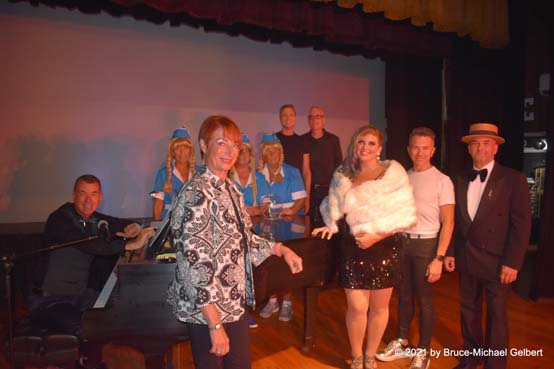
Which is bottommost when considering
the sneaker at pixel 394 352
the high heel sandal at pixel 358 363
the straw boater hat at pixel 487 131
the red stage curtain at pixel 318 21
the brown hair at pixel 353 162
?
the sneaker at pixel 394 352

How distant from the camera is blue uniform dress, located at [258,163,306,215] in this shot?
157 inches

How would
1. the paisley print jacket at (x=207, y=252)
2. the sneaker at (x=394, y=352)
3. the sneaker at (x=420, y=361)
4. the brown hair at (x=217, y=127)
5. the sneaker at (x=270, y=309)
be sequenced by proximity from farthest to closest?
1. the sneaker at (x=270, y=309)
2. the sneaker at (x=394, y=352)
3. the sneaker at (x=420, y=361)
4. the brown hair at (x=217, y=127)
5. the paisley print jacket at (x=207, y=252)

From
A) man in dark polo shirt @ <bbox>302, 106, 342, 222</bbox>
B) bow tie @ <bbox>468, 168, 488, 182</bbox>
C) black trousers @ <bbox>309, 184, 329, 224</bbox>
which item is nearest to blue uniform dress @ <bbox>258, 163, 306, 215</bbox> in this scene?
black trousers @ <bbox>309, 184, 329, 224</bbox>

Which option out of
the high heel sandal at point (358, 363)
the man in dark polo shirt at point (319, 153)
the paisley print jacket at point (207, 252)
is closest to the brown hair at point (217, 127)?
the paisley print jacket at point (207, 252)

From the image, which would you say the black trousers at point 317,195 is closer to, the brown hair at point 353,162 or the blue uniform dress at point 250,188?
the blue uniform dress at point 250,188

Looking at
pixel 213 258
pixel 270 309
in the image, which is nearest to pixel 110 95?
pixel 270 309

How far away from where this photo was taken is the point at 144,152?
5219 millimetres

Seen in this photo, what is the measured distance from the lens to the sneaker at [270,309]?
159 inches

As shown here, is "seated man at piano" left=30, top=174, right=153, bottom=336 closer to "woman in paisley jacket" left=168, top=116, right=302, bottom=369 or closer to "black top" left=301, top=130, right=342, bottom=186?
"woman in paisley jacket" left=168, top=116, right=302, bottom=369

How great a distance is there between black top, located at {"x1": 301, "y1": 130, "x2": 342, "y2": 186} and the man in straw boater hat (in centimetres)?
197

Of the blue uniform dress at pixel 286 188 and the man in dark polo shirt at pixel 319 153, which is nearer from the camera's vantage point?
the blue uniform dress at pixel 286 188

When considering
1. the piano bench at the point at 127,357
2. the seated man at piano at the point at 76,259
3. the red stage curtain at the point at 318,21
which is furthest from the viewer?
the red stage curtain at the point at 318,21

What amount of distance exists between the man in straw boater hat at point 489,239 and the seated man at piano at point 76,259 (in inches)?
81.3

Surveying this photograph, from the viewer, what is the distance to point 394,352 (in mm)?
3117
